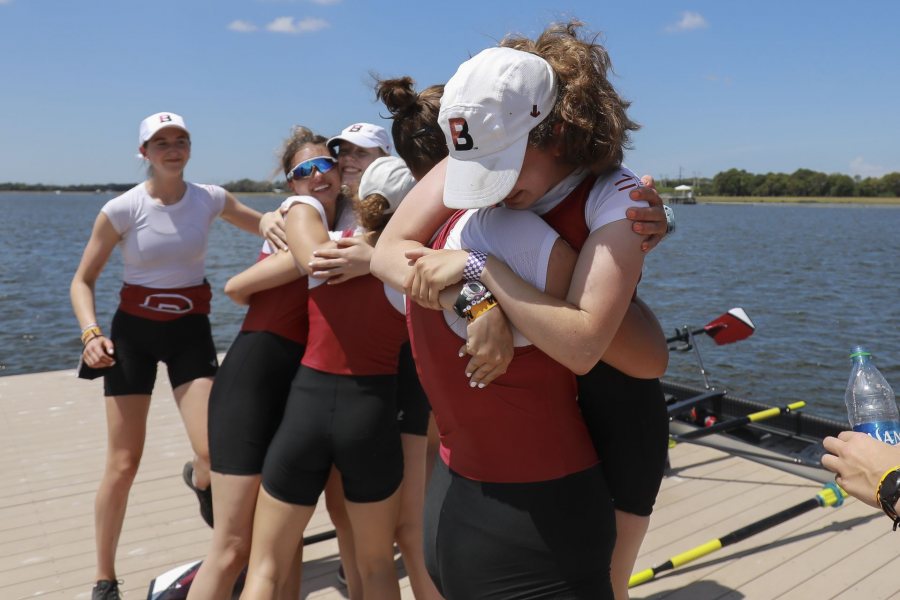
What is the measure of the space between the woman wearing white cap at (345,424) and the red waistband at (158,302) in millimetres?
1209

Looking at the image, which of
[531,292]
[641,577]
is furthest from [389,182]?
[641,577]

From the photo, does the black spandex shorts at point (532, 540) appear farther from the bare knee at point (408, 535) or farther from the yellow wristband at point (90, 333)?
the yellow wristband at point (90, 333)

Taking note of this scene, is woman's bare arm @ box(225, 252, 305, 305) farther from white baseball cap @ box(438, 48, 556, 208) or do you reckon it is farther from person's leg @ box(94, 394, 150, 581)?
white baseball cap @ box(438, 48, 556, 208)

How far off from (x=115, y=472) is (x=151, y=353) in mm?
502

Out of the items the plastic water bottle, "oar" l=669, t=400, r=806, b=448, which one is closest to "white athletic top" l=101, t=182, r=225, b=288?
the plastic water bottle

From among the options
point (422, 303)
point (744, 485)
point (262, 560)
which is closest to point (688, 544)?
point (744, 485)

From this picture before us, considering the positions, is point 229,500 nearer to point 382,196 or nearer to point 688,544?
point 382,196

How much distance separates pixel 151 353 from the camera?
3328 mm

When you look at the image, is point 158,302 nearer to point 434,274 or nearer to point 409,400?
point 409,400

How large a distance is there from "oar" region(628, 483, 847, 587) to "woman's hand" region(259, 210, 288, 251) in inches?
74.4

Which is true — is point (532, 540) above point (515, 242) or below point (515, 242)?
below

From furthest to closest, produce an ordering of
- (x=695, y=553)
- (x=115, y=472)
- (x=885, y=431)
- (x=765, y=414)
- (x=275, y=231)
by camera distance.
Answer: (x=765, y=414)
(x=695, y=553)
(x=115, y=472)
(x=275, y=231)
(x=885, y=431)

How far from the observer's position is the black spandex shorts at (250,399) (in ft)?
8.22

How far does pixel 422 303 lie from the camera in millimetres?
1444
